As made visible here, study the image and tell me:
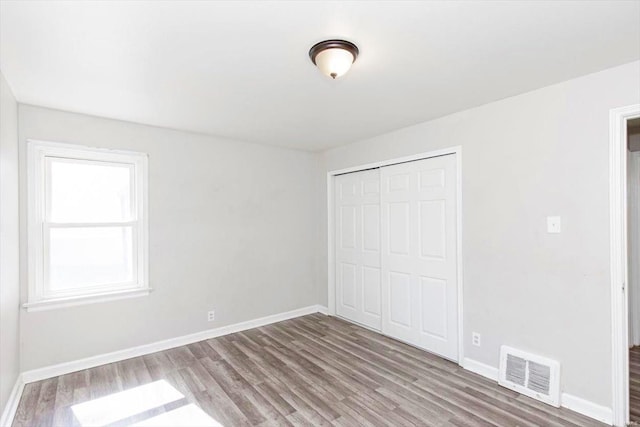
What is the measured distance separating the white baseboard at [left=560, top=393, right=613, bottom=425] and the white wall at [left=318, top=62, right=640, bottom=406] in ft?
0.15

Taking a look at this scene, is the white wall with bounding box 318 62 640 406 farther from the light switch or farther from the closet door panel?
the closet door panel

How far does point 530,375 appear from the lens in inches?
99.4

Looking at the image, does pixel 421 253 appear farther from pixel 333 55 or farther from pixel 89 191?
pixel 89 191

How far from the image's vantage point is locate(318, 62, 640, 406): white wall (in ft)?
7.38

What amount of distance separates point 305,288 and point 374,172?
194cm

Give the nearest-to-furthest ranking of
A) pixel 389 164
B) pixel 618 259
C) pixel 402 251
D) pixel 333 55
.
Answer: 1. pixel 333 55
2. pixel 618 259
3. pixel 402 251
4. pixel 389 164

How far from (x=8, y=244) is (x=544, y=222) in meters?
3.97

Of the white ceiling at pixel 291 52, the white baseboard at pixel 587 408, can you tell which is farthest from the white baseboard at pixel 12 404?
the white baseboard at pixel 587 408

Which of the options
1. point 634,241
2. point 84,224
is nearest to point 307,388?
point 84,224

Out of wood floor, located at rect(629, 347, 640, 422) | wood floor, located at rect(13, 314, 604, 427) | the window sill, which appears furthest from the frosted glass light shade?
wood floor, located at rect(629, 347, 640, 422)

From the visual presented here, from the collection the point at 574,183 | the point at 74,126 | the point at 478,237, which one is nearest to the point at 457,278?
the point at 478,237

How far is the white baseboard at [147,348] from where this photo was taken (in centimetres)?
286

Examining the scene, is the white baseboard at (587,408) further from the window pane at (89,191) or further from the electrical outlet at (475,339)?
the window pane at (89,191)

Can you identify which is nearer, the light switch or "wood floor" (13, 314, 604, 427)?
"wood floor" (13, 314, 604, 427)
